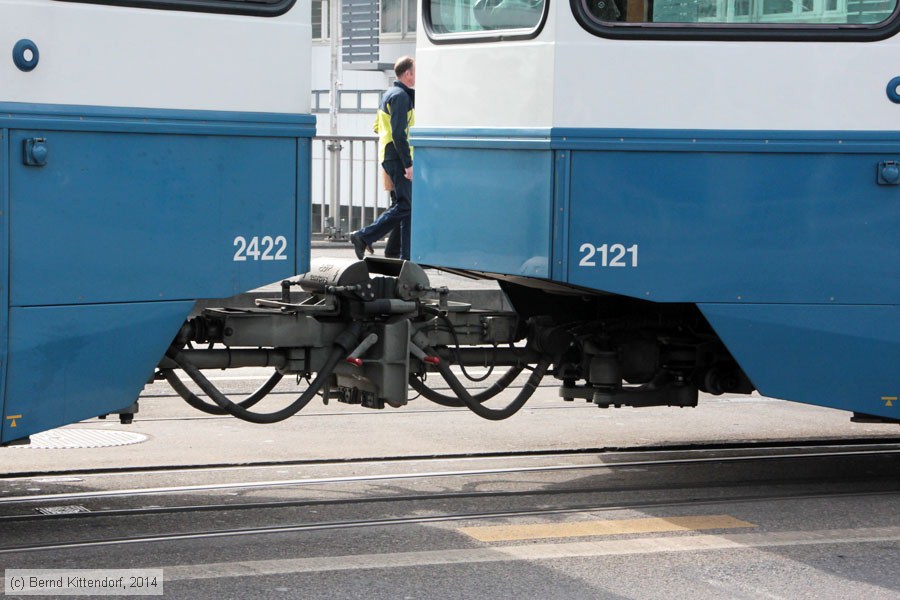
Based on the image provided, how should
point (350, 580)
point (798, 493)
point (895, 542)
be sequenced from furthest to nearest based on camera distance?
point (798, 493) → point (895, 542) → point (350, 580)

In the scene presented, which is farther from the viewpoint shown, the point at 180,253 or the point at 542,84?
the point at 542,84

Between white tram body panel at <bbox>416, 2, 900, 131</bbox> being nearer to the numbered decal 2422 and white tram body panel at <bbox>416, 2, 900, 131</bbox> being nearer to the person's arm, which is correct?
the numbered decal 2422

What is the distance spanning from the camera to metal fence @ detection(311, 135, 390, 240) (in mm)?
15477

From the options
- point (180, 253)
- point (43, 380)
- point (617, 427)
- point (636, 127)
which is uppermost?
point (636, 127)

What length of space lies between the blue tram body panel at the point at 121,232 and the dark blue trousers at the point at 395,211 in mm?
4000

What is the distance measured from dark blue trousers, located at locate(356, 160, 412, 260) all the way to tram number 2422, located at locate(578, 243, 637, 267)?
12.6 ft

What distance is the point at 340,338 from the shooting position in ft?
21.4

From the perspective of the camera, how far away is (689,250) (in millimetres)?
6391

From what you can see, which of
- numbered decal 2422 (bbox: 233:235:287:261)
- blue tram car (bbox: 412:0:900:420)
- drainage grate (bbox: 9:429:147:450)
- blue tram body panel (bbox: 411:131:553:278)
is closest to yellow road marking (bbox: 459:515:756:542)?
blue tram car (bbox: 412:0:900:420)

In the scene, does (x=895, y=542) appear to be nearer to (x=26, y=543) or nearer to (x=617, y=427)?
(x=617, y=427)

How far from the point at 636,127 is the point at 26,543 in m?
3.16

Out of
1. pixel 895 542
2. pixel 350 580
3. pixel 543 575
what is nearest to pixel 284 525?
pixel 350 580

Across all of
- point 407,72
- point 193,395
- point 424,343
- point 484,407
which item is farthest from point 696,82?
point 407,72

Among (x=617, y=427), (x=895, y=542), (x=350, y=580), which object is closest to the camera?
(x=350, y=580)
